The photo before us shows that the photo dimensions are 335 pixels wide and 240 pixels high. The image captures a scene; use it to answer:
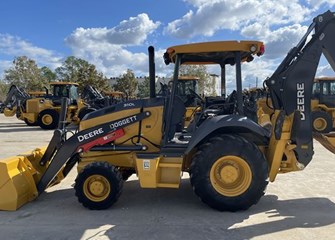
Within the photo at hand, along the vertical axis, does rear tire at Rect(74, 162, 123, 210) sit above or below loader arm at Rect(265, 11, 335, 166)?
below

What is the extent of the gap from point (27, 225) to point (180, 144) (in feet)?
7.86

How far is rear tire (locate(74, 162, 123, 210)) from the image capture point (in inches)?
207

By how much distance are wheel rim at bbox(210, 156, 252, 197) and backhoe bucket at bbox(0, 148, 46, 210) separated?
285cm

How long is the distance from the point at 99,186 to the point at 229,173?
6.24ft

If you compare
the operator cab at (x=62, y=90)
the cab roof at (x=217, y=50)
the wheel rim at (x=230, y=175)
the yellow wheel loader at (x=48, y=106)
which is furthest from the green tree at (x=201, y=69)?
the operator cab at (x=62, y=90)

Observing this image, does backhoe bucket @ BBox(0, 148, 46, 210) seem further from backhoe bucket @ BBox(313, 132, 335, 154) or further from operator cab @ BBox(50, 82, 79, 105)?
operator cab @ BBox(50, 82, 79, 105)

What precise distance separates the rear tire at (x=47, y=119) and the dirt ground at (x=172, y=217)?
1360 cm

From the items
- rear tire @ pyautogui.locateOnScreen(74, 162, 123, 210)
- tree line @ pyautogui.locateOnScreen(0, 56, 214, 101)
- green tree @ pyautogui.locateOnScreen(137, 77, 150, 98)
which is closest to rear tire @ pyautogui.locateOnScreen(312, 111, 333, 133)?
green tree @ pyautogui.locateOnScreen(137, 77, 150, 98)

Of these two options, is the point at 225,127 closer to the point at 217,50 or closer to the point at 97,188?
the point at 217,50

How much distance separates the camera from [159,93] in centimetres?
631

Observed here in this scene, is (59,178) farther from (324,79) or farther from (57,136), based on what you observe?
(324,79)

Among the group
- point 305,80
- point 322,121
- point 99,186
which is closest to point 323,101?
point 322,121

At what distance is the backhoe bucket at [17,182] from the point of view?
5250mm

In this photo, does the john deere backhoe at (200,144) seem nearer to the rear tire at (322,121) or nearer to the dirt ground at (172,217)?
the dirt ground at (172,217)
